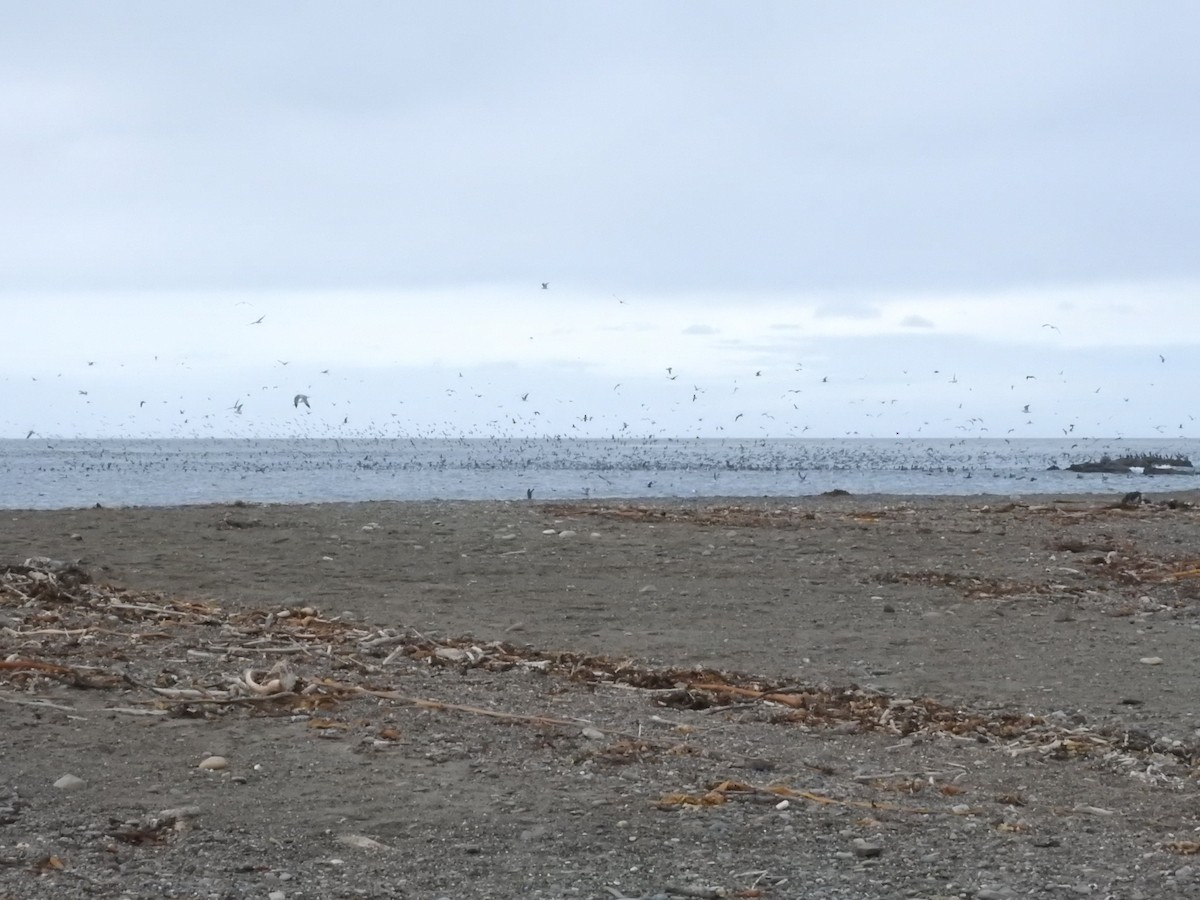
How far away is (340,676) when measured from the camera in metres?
7.20

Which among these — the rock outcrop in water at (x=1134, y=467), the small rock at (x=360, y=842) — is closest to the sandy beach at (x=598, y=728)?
the small rock at (x=360, y=842)

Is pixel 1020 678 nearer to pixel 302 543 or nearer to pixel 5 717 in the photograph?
pixel 5 717

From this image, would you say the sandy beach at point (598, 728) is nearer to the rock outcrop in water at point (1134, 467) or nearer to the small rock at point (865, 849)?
the small rock at point (865, 849)

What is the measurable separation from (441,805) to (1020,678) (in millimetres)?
4633

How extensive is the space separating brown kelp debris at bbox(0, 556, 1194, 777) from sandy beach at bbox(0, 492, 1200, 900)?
0.03 meters

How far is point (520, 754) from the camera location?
230 inches

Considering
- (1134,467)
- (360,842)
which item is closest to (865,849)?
(360,842)

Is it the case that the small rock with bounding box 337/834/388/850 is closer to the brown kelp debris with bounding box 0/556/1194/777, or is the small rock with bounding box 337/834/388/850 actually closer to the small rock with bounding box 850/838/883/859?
the brown kelp debris with bounding box 0/556/1194/777

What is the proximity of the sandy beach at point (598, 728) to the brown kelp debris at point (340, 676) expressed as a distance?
0.03 m

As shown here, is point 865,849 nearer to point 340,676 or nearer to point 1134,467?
point 340,676

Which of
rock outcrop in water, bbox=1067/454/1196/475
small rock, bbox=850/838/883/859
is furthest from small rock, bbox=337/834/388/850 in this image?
rock outcrop in water, bbox=1067/454/1196/475

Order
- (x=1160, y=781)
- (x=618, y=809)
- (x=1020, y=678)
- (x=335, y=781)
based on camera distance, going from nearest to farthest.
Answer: (x=618, y=809), (x=335, y=781), (x=1160, y=781), (x=1020, y=678)

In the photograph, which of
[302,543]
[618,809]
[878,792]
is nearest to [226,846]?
[618,809]

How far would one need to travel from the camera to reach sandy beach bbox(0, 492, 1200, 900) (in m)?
4.51
